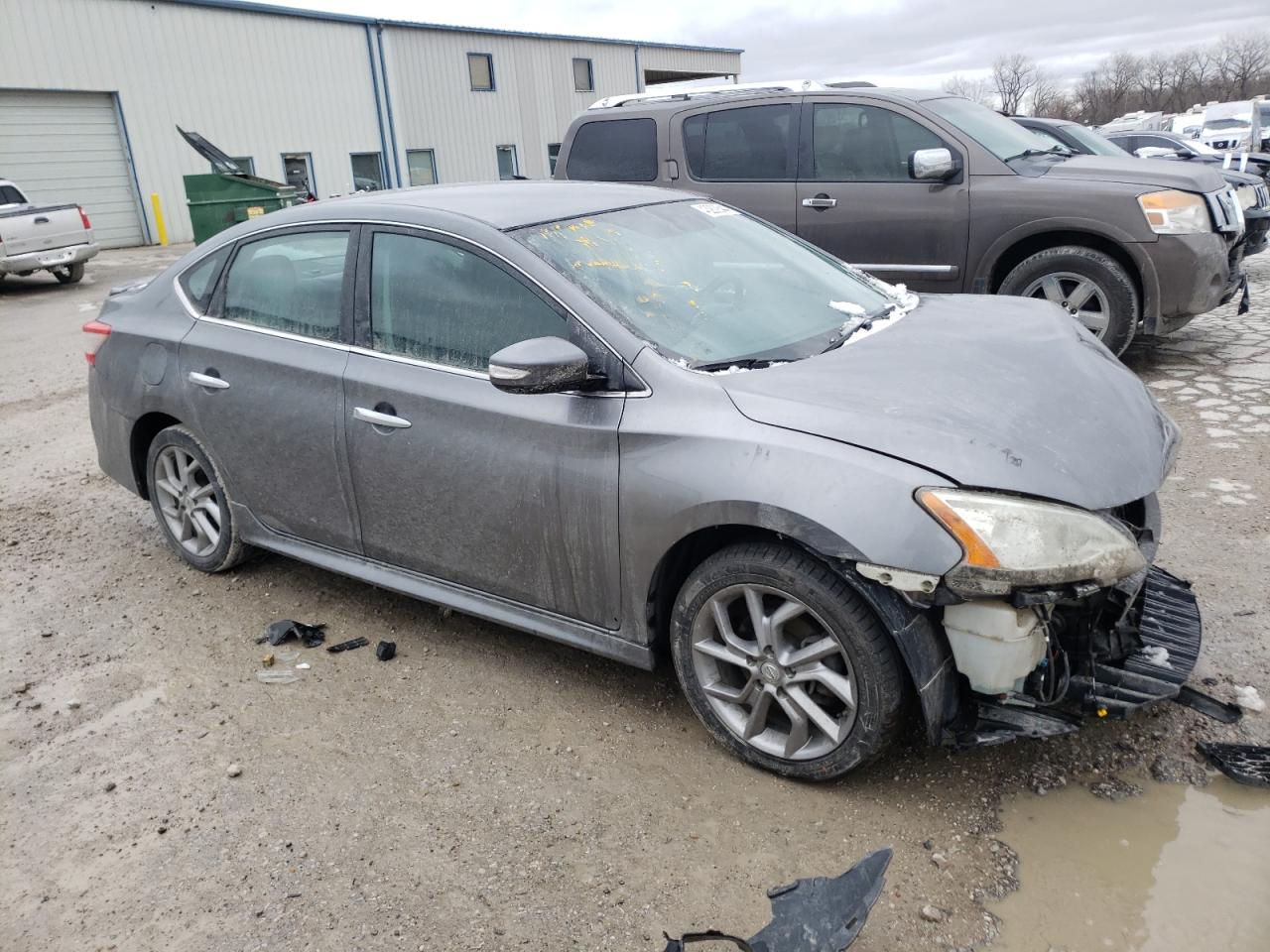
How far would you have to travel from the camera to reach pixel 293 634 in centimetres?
398

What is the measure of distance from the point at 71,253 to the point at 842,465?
1581cm

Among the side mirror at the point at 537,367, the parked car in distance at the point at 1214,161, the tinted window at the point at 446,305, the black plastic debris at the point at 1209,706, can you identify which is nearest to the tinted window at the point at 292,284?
the tinted window at the point at 446,305

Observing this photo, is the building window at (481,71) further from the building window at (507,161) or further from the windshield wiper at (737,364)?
the windshield wiper at (737,364)

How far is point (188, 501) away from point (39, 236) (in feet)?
41.7

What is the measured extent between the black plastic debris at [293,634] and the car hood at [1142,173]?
5589mm

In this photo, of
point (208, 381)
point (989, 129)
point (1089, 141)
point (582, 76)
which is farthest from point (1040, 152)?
point (582, 76)

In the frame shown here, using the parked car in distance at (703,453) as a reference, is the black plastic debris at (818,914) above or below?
below

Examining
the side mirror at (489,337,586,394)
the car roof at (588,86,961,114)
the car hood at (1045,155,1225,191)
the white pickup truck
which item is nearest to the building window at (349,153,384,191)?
the white pickup truck

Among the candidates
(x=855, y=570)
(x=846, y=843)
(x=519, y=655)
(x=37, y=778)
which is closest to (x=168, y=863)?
(x=37, y=778)

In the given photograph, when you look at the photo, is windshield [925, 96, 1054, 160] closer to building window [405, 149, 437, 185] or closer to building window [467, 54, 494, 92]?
building window [405, 149, 437, 185]

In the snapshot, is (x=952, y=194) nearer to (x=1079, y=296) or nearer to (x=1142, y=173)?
(x=1079, y=296)

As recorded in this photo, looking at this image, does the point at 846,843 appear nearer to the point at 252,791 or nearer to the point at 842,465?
the point at 842,465

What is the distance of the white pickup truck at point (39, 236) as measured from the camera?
1431 cm

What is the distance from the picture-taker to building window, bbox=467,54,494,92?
29.7 metres
